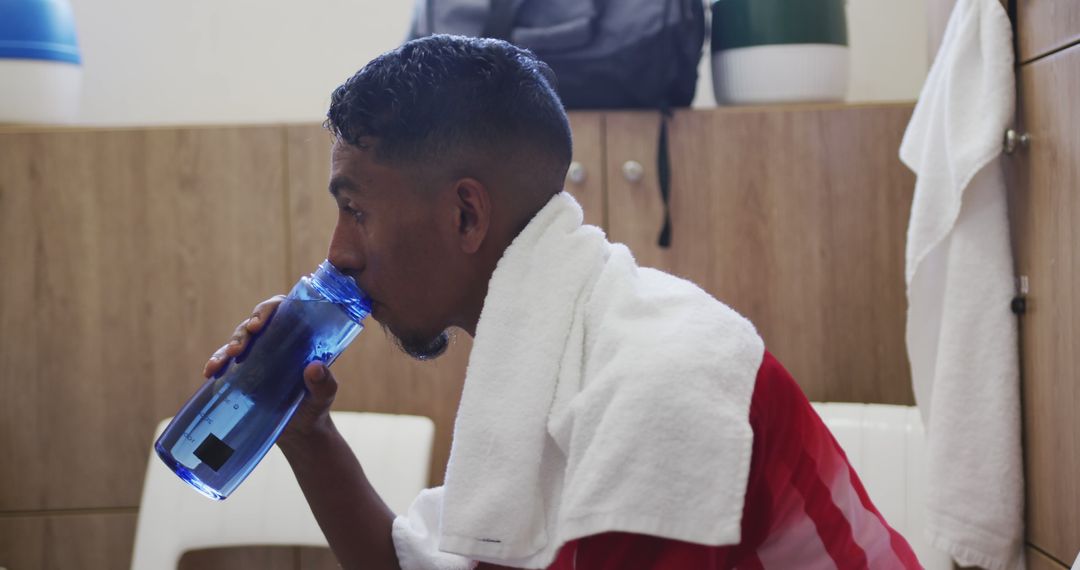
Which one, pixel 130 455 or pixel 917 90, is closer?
pixel 130 455

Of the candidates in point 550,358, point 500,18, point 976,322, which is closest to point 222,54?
point 500,18

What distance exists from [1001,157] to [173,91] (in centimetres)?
161

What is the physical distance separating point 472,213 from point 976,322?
0.97 m

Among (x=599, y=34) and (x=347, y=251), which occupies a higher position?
(x=599, y=34)

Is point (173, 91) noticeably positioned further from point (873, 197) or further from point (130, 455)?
point (873, 197)

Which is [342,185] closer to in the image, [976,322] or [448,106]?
[448,106]

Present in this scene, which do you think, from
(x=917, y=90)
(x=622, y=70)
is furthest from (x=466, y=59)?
(x=917, y=90)

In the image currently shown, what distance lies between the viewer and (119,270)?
1.88m

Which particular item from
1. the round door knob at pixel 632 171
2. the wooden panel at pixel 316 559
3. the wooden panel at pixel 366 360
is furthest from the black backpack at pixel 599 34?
the wooden panel at pixel 316 559

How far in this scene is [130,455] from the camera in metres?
1.90

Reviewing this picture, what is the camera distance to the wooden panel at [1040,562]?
1.44 m

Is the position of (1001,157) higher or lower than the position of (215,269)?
higher

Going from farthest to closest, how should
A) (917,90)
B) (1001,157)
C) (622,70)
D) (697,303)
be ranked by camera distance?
(917,90) < (622,70) < (1001,157) < (697,303)

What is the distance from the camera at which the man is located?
0.69 meters
